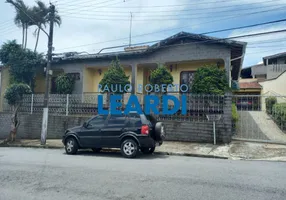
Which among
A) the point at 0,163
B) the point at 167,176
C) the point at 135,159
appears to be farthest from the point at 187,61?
the point at 0,163

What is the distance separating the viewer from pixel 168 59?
14812mm

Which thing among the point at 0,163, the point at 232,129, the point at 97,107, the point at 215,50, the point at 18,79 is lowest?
the point at 0,163

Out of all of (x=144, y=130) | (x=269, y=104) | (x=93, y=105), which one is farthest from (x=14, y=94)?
(x=269, y=104)

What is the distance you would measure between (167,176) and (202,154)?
3.66 meters

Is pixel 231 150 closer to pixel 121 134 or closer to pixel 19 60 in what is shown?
pixel 121 134

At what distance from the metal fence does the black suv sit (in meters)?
3.17

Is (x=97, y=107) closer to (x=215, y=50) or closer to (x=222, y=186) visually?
(x=215, y=50)

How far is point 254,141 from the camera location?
10539mm

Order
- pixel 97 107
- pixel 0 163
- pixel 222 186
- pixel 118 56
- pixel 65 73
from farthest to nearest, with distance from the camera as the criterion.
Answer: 1. pixel 65 73
2. pixel 118 56
3. pixel 97 107
4. pixel 0 163
5. pixel 222 186

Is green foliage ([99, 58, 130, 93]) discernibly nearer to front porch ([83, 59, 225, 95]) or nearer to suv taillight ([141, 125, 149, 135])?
front porch ([83, 59, 225, 95])

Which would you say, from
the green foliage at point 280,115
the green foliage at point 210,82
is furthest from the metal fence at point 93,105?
the green foliage at point 280,115

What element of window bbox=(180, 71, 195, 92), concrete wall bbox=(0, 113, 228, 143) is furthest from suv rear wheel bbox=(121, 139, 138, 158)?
window bbox=(180, 71, 195, 92)

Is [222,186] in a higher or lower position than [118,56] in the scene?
lower

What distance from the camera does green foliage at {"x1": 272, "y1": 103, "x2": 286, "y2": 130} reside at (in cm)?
1097
